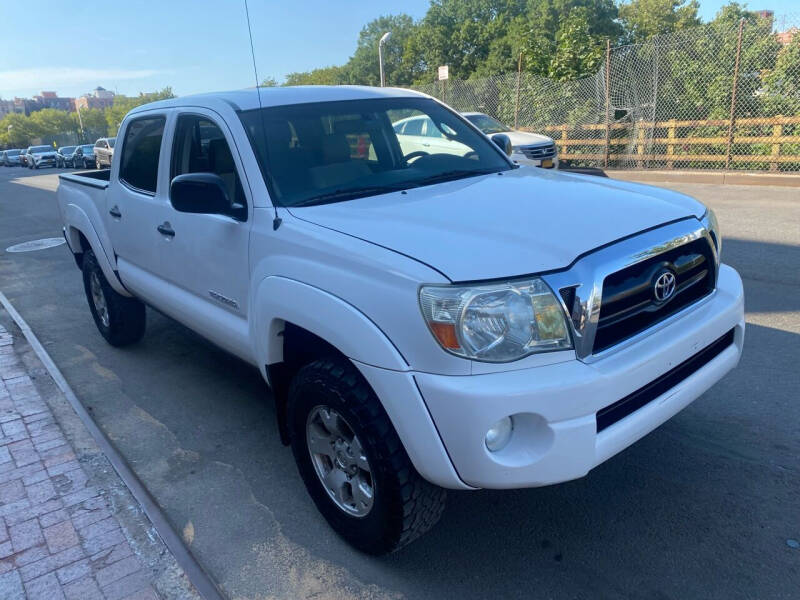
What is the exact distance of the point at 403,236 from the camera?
2.45 metres

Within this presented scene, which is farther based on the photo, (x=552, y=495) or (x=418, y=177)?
(x=418, y=177)

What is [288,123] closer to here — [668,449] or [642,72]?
[668,449]

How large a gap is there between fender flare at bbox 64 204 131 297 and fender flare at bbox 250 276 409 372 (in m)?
2.32

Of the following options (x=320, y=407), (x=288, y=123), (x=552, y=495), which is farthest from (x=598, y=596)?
(x=288, y=123)

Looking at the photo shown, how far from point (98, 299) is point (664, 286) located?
468cm

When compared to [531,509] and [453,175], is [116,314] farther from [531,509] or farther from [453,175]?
[531,509]

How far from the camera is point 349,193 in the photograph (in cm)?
312

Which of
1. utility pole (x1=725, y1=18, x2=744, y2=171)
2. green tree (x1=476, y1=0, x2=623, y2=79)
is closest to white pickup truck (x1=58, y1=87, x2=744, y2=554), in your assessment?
utility pole (x1=725, y1=18, x2=744, y2=171)

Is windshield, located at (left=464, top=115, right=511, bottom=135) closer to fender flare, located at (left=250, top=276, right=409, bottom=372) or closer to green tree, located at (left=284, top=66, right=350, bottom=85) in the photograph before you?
fender flare, located at (left=250, top=276, right=409, bottom=372)

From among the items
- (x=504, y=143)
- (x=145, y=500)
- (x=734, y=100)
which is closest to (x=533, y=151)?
(x=734, y=100)

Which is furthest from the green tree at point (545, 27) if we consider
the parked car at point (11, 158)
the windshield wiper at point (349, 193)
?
the parked car at point (11, 158)

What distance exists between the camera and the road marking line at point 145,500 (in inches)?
106

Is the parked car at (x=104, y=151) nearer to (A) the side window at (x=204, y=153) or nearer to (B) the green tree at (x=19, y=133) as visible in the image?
(A) the side window at (x=204, y=153)

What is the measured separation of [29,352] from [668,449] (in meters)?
5.01
